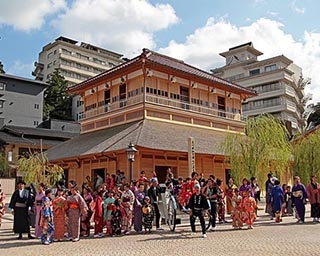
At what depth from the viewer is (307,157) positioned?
82.6 ft

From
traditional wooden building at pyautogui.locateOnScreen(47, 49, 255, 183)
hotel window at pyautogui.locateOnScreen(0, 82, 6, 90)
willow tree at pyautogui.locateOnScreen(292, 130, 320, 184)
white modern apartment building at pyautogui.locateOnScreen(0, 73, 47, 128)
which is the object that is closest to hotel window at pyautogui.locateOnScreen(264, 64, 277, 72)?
traditional wooden building at pyautogui.locateOnScreen(47, 49, 255, 183)

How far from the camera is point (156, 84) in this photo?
23.9m

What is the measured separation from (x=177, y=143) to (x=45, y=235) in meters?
11.2

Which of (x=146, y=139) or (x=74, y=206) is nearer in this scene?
(x=74, y=206)

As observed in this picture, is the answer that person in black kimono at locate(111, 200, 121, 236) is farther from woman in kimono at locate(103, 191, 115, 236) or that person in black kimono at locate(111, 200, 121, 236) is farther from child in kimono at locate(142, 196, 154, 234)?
child in kimono at locate(142, 196, 154, 234)

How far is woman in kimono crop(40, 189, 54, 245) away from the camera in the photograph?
10.8 meters

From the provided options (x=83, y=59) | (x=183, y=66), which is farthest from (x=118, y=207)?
(x=83, y=59)

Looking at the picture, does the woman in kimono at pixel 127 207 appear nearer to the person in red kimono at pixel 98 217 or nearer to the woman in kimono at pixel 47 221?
the person in red kimono at pixel 98 217

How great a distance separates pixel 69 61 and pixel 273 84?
36.8m

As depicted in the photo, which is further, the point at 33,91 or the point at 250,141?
the point at 33,91

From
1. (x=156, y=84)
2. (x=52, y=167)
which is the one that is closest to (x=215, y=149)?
(x=156, y=84)

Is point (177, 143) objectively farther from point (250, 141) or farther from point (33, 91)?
point (33, 91)

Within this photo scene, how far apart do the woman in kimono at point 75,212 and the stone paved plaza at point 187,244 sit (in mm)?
330

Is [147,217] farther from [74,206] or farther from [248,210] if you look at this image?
[248,210]
